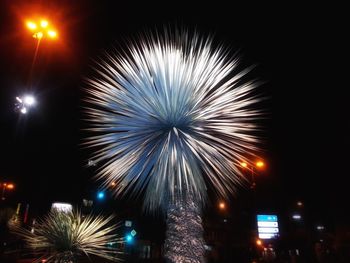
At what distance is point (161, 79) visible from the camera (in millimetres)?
8859

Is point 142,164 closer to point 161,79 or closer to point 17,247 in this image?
point 161,79

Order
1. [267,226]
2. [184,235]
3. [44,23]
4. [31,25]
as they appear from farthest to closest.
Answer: [267,226], [31,25], [44,23], [184,235]

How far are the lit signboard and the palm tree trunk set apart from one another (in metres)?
29.9

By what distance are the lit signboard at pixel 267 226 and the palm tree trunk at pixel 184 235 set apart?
29897 millimetres

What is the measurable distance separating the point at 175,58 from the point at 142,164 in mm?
3260

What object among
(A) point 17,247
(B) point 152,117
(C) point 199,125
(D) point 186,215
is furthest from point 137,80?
(A) point 17,247

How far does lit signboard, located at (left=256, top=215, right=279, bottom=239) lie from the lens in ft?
109

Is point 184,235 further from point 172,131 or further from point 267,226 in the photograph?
point 267,226

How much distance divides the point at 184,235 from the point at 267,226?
30.6 m

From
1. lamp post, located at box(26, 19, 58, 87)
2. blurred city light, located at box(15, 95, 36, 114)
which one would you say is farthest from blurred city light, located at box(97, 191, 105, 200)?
lamp post, located at box(26, 19, 58, 87)

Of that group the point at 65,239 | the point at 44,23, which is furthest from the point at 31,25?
the point at 65,239

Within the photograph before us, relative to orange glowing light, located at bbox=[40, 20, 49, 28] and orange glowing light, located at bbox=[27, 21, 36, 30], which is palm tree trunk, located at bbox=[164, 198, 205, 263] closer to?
orange glowing light, located at bbox=[40, 20, 49, 28]

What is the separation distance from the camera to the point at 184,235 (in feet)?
19.5

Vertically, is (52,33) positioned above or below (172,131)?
above
